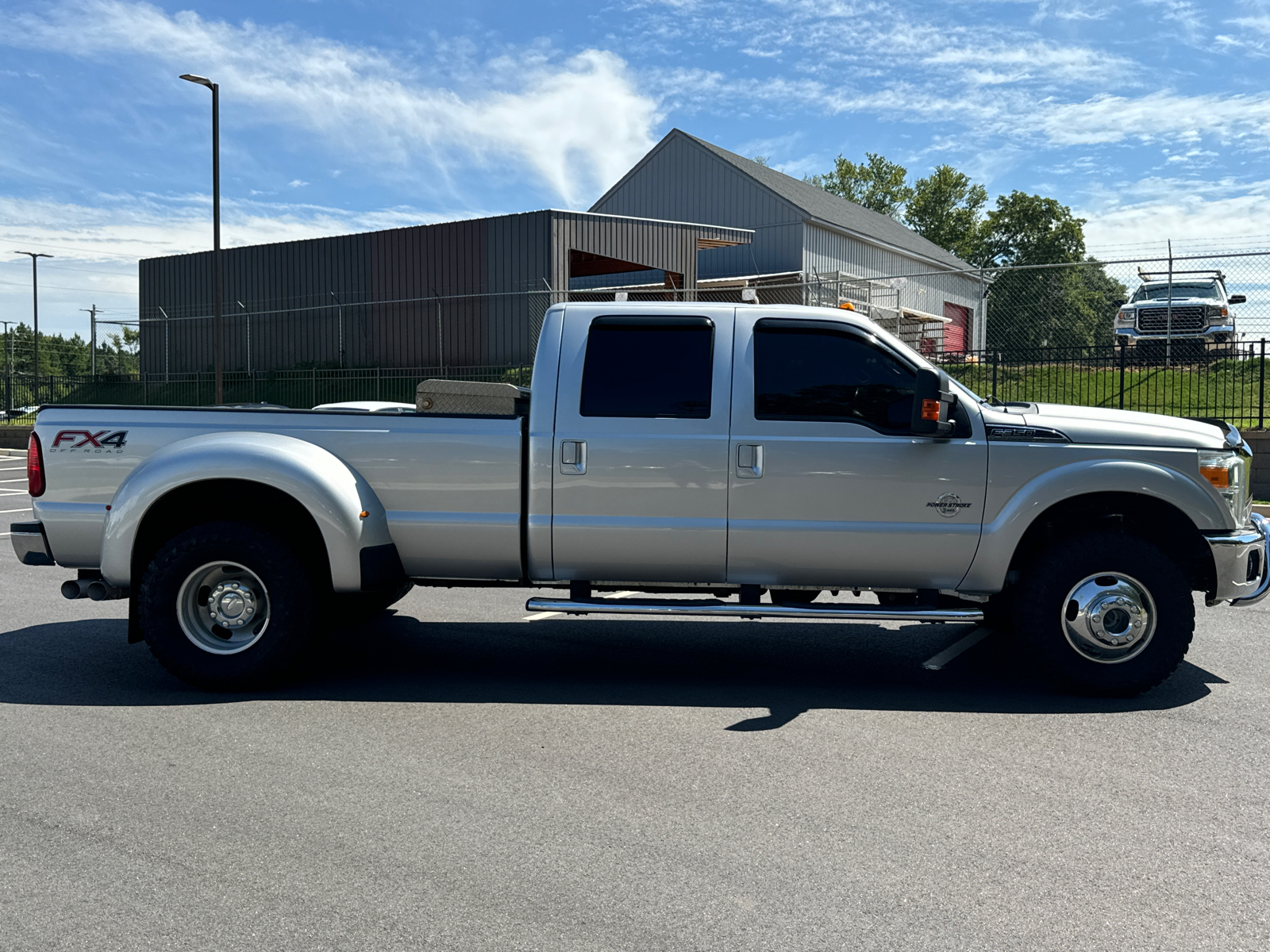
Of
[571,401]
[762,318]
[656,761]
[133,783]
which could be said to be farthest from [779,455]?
[133,783]

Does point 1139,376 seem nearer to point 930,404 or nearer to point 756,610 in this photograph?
point 930,404

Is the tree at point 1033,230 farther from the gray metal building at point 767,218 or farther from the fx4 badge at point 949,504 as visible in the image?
the fx4 badge at point 949,504

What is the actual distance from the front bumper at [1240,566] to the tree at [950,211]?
65.4 metres

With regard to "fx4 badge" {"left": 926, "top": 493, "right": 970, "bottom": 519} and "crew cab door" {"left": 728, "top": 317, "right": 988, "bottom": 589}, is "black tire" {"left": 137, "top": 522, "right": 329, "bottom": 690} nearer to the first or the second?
"crew cab door" {"left": 728, "top": 317, "right": 988, "bottom": 589}

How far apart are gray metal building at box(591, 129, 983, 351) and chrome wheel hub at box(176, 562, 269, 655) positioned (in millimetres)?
26867

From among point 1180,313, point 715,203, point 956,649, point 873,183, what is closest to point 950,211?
point 873,183

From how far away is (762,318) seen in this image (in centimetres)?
596

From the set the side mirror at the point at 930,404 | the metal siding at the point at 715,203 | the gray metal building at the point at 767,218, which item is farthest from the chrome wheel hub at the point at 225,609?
the metal siding at the point at 715,203

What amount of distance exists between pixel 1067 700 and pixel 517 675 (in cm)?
305

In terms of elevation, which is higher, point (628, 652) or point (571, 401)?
point (571, 401)

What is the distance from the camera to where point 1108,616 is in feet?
18.6

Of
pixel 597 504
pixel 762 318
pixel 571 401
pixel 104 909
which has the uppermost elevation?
pixel 762 318

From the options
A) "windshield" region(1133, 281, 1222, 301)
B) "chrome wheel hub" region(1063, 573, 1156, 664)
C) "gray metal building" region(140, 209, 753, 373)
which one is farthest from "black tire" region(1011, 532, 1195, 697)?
"gray metal building" region(140, 209, 753, 373)

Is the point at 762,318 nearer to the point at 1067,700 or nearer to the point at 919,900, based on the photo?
the point at 1067,700
